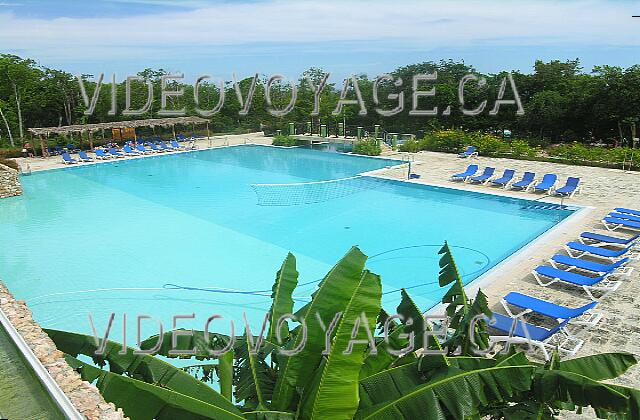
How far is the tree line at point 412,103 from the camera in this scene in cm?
2195

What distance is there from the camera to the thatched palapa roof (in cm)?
2251

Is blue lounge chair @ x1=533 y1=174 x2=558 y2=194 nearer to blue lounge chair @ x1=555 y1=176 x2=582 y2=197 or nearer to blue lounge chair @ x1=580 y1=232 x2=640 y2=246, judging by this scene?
blue lounge chair @ x1=555 y1=176 x2=582 y2=197

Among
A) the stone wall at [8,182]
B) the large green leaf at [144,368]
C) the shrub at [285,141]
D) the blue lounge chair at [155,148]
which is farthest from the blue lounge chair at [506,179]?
the blue lounge chair at [155,148]

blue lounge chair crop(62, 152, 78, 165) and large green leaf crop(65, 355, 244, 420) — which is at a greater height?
blue lounge chair crop(62, 152, 78, 165)

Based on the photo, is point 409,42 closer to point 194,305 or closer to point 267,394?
point 194,305

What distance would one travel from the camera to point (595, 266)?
841 centimetres

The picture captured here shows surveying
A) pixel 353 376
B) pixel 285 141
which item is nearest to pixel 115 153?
pixel 285 141

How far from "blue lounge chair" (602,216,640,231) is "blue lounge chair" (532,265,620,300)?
9.90 ft

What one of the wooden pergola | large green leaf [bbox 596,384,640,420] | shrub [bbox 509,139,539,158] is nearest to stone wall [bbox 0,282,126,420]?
large green leaf [bbox 596,384,640,420]

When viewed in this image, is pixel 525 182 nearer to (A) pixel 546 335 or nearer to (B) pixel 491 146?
(B) pixel 491 146

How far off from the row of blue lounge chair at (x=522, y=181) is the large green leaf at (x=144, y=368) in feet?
43.3

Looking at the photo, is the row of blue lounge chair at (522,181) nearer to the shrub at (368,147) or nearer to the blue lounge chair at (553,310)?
the shrub at (368,147)

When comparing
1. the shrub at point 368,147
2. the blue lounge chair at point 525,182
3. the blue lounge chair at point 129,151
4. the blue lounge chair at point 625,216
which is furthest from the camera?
the blue lounge chair at point 129,151

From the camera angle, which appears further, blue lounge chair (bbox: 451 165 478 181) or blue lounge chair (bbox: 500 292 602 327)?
blue lounge chair (bbox: 451 165 478 181)
